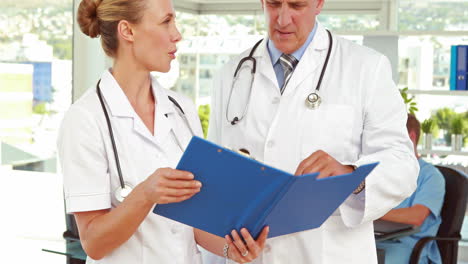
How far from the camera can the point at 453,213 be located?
12.2 ft

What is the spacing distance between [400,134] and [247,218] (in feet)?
1.96

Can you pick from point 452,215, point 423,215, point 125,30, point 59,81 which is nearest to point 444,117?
point 452,215

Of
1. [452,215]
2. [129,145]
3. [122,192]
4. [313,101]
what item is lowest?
[452,215]

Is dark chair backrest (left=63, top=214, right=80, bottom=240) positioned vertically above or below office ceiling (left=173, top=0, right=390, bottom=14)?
below

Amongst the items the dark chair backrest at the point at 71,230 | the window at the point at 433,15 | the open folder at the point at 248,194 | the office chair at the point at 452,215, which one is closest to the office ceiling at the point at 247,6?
the window at the point at 433,15

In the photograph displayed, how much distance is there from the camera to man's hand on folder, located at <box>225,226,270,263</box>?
1644 millimetres

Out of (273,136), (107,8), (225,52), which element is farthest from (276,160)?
(225,52)

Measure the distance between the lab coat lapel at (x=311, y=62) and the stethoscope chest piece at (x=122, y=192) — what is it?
0.61 metres

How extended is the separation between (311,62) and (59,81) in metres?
3.79

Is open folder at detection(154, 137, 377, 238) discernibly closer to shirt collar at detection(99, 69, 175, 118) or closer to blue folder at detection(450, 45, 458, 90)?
shirt collar at detection(99, 69, 175, 118)

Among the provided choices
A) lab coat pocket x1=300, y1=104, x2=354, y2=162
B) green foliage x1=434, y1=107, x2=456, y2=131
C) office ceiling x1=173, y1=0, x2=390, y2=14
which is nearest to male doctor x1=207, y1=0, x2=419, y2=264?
lab coat pocket x1=300, y1=104, x2=354, y2=162

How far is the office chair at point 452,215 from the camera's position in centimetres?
368

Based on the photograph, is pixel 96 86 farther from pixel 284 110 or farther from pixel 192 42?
pixel 192 42

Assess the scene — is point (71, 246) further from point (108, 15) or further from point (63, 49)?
point (63, 49)
